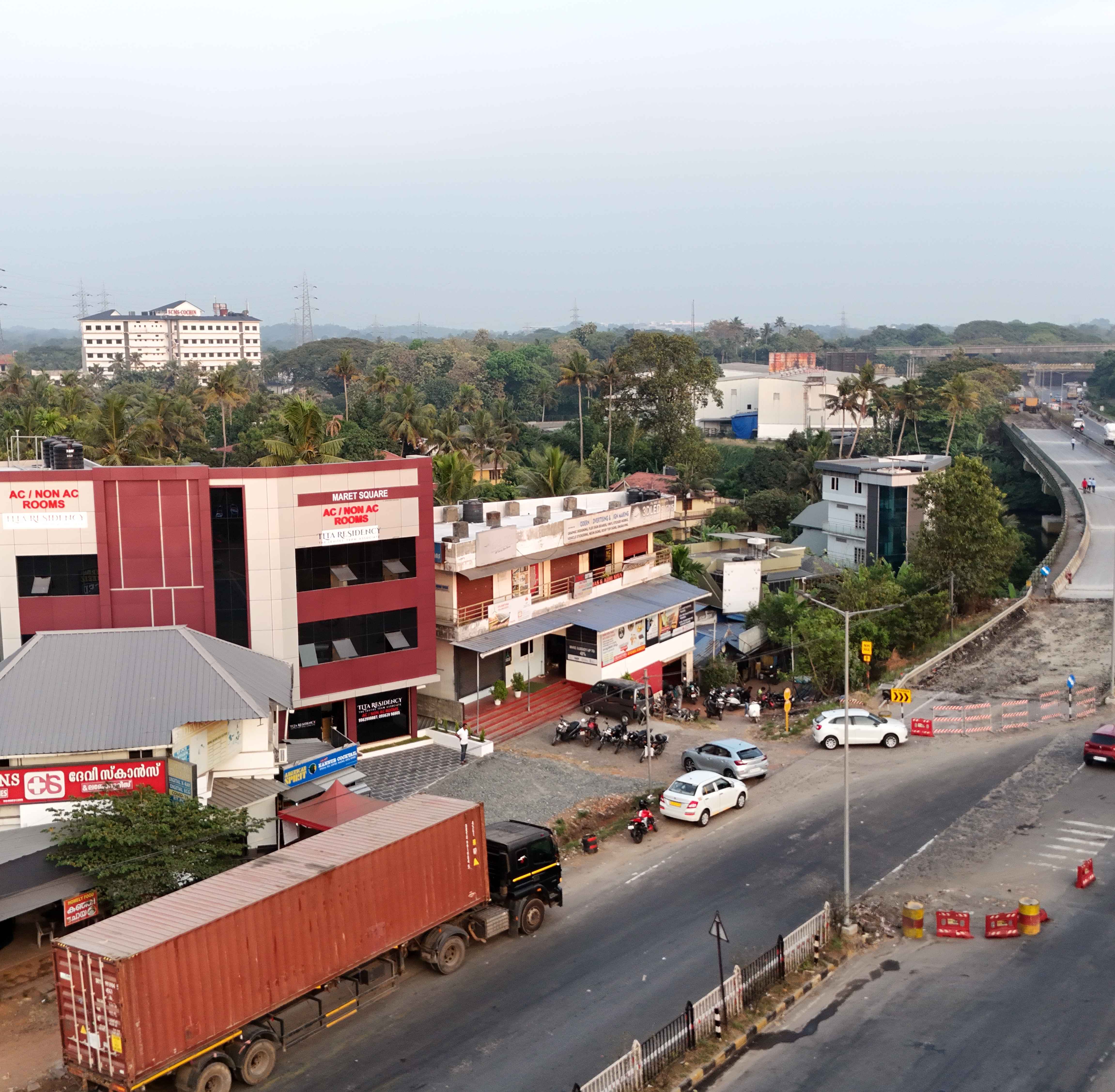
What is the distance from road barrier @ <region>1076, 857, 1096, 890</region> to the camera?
26.6 meters

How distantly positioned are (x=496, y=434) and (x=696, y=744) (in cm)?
6134

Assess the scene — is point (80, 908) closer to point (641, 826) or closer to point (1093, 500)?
point (641, 826)

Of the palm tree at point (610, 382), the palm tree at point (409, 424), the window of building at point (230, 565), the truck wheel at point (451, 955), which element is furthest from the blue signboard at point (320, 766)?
the palm tree at point (610, 382)

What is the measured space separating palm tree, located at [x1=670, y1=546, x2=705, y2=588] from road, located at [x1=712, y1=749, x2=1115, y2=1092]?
32764 mm

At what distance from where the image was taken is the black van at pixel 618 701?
135 ft

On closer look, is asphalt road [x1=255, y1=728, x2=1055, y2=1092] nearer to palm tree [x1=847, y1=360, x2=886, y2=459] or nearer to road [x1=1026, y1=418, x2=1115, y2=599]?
road [x1=1026, y1=418, x2=1115, y2=599]

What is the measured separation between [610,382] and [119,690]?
7764 centimetres

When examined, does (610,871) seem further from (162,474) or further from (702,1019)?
(162,474)

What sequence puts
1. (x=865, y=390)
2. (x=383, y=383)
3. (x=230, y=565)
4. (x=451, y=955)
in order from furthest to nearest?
(x=383, y=383), (x=865, y=390), (x=230, y=565), (x=451, y=955)

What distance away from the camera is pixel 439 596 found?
3975 cm

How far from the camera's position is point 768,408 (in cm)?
13762

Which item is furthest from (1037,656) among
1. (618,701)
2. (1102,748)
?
(618,701)

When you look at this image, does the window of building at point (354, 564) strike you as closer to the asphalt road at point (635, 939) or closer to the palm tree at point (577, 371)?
the asphalt road at point (635, 939)

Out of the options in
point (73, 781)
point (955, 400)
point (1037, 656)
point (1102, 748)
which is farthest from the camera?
point (955, 400)
